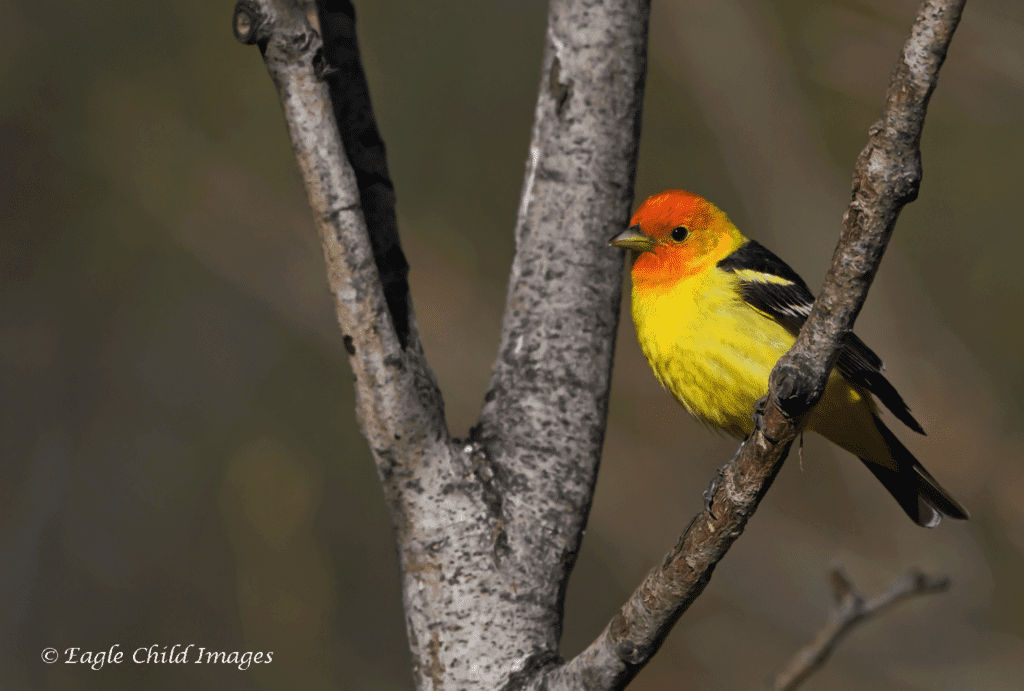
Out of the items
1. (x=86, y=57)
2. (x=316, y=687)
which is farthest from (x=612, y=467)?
(x=86, y=57)

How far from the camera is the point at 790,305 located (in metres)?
3.15

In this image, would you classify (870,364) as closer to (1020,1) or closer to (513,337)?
(513,337)

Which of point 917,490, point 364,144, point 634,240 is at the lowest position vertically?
point 917,490

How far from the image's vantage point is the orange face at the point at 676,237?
335 cm

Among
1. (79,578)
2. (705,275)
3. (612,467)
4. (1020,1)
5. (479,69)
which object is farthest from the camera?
(479,69)

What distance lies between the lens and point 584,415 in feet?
8.89

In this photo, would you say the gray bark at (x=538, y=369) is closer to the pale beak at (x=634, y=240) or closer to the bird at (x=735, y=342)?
the pale beak at (x=634, y=240)

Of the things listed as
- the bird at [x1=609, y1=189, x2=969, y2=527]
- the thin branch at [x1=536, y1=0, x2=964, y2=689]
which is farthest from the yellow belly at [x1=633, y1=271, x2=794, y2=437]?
the thin branch at [x1=536, y1=0, x2=964, y2=689]

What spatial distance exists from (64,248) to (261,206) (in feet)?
4.82

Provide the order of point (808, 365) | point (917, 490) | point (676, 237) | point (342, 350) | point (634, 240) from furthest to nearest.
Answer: point (342, 350)
point (676, 237)
point (917, 490)
point (634, 240)
point (808, 365)

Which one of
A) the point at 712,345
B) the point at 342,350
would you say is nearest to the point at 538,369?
the point at 712,345

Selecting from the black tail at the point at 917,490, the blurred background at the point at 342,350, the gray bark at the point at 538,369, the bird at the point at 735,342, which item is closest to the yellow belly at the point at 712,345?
the bird at the point at 735,342

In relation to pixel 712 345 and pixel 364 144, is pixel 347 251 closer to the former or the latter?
pixel 364 144

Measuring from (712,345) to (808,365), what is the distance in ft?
4.32
